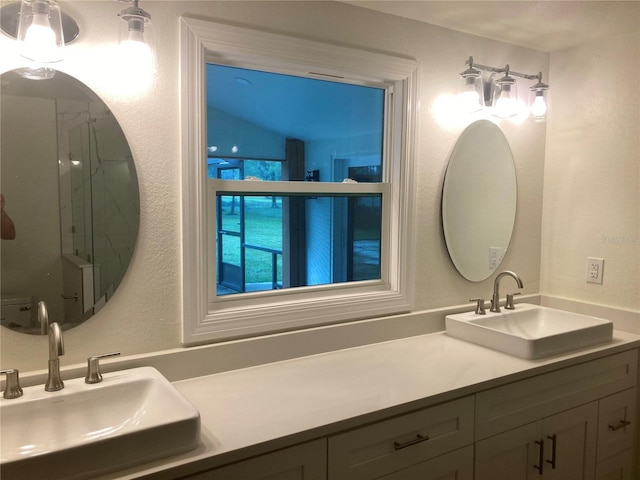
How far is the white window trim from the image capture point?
1.63 metres

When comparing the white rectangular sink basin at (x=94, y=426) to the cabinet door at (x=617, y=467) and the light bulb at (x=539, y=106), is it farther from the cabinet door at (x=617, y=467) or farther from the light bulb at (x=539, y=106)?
the light bulb at (x=539, y=106)

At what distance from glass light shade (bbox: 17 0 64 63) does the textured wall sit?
113 millimetres

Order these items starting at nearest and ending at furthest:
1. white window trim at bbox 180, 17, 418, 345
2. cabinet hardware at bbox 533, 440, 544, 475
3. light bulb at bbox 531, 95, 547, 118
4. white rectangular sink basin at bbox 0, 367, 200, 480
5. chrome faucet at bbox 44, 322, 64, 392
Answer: white rectangular sink basin at bbox 0, 367, 200, 480, chrome faucet at bbox 44, 322, 64, 392, white window trim at bbox 180, 17, 418, 345, cabinet hardware at bbox 533, 440, 544, 475, light bulb at bbox 531, 95, 547, 118

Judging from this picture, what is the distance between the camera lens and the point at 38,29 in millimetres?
1281

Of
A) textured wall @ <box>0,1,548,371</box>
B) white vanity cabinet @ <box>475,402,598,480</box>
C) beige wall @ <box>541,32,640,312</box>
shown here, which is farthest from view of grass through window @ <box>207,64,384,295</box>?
beige wall @ <box>541,32,640,312</box>

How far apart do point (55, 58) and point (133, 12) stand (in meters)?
0.25

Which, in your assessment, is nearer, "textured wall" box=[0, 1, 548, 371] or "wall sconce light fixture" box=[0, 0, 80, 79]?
"wall sconce light fixture" box=[0, 0, 80, 79]

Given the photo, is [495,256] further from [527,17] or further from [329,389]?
[329,389]

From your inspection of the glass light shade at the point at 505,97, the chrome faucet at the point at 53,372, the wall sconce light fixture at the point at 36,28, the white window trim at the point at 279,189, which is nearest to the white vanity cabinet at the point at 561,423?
the white window trim at the point at 279,189

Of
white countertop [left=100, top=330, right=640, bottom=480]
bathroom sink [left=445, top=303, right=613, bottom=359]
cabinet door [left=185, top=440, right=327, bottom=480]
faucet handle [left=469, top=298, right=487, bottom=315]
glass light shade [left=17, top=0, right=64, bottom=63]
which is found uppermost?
glass light shade [left=17, top=0, right=64, bottom=63]

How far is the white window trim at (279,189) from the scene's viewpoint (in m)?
1.63

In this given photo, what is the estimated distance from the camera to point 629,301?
225cm

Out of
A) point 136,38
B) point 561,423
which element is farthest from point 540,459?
point 136,38

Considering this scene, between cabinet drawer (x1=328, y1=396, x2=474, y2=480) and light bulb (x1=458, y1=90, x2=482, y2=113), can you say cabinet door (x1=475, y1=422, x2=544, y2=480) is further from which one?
light bulb (x1=458, y1=90, x2=482, y2=113)
